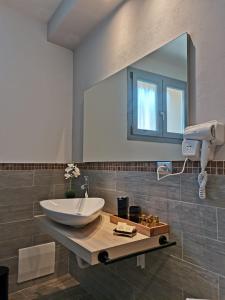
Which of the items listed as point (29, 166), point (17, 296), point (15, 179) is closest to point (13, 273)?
point (17, 296)

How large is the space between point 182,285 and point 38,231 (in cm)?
145

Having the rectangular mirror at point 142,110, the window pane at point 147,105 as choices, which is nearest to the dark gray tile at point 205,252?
the rectangular mirror at point 142,110

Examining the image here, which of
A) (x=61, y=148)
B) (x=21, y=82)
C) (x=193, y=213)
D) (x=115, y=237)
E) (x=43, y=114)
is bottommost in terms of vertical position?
(x=115, y=237)

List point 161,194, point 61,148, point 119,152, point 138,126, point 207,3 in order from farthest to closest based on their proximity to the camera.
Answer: point 61,148
point 119,152
point 138,126
point 161,194
point 207,3

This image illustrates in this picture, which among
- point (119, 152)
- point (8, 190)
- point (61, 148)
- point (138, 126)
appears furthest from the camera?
point (61, 148)

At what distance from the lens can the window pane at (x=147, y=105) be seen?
156 cm

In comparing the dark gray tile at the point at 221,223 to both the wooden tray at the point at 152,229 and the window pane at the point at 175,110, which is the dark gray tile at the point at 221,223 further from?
the window pane at the point at 175,110

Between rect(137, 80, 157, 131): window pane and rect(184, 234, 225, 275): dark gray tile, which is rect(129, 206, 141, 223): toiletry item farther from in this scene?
rect(137, 80, 157, 131): window pane

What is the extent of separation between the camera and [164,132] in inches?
57.7

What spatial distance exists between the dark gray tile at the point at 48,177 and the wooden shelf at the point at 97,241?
79 centimetres

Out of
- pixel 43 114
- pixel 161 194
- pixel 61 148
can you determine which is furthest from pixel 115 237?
pixel 43 114

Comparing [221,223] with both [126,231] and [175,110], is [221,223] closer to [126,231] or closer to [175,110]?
[126,231]

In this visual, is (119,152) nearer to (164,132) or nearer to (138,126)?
(138,126)

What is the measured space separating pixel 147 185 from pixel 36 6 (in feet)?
6.37
